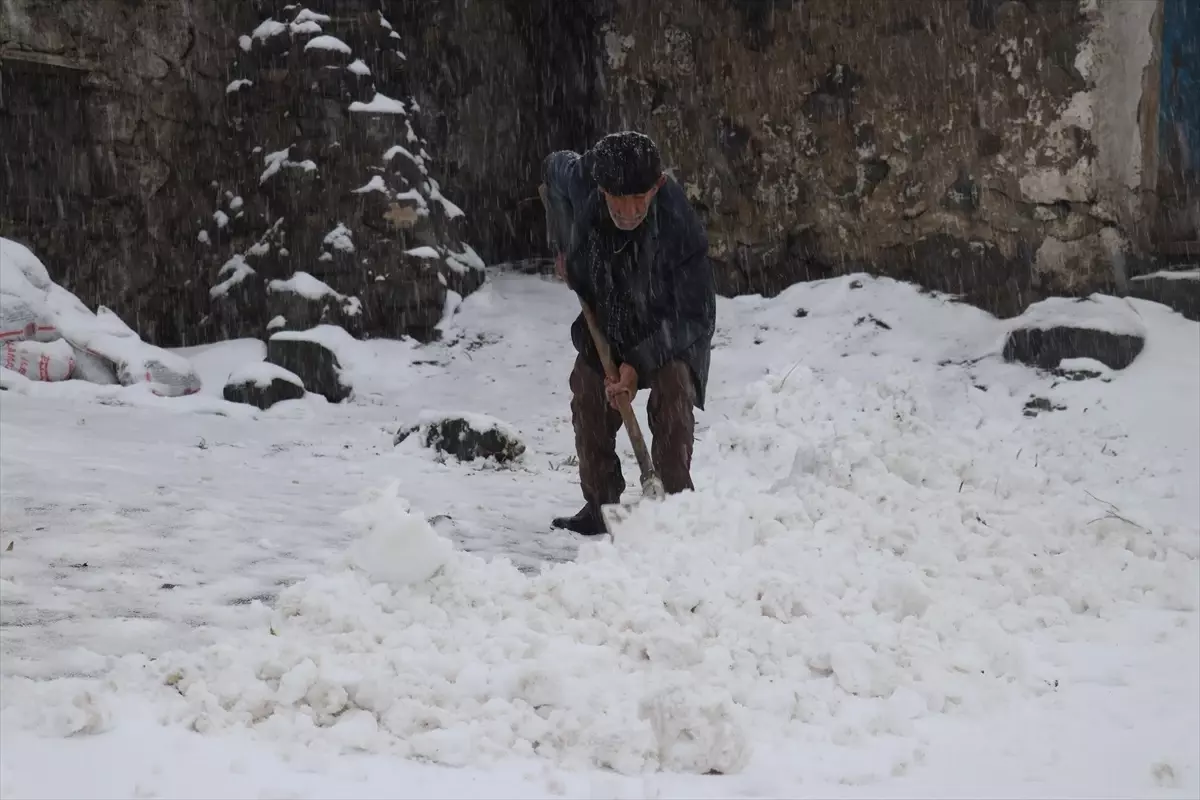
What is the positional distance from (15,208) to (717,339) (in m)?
4.55

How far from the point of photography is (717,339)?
6887mm

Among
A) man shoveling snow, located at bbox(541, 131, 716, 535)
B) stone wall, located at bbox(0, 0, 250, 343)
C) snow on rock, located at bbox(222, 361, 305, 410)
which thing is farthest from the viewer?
stone wall, located at bbox(0, 0, 250, 343)

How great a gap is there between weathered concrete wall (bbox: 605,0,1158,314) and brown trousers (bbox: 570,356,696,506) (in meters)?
3.34

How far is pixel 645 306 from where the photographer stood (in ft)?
11.8

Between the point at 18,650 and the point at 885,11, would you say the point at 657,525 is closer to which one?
the point at 18,650

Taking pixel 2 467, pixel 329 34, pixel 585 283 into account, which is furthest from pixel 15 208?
pixel 585 283

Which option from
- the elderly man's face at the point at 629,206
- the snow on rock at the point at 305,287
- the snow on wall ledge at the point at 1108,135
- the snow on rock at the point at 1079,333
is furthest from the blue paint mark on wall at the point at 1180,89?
the snow on rock at the point at 305,287

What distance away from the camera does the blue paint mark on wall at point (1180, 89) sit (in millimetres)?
5898

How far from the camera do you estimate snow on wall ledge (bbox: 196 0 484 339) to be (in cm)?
720

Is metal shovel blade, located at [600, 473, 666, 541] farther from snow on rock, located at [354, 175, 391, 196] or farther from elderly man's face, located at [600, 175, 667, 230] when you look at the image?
snow on rock, located at [354, 175, 391, 196]

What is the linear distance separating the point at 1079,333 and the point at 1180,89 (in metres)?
1.61

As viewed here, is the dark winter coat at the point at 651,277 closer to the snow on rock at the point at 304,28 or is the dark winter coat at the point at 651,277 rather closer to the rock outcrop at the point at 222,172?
the rock outcrop at the point at 222,172

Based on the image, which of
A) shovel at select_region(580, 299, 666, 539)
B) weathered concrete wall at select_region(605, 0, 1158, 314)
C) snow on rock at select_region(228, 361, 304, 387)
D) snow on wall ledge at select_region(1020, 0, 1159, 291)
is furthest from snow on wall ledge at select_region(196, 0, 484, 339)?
snow on wall ledge at select_region(1020, 0, 1159, 291)

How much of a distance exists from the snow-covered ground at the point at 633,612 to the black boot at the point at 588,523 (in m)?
0.14
